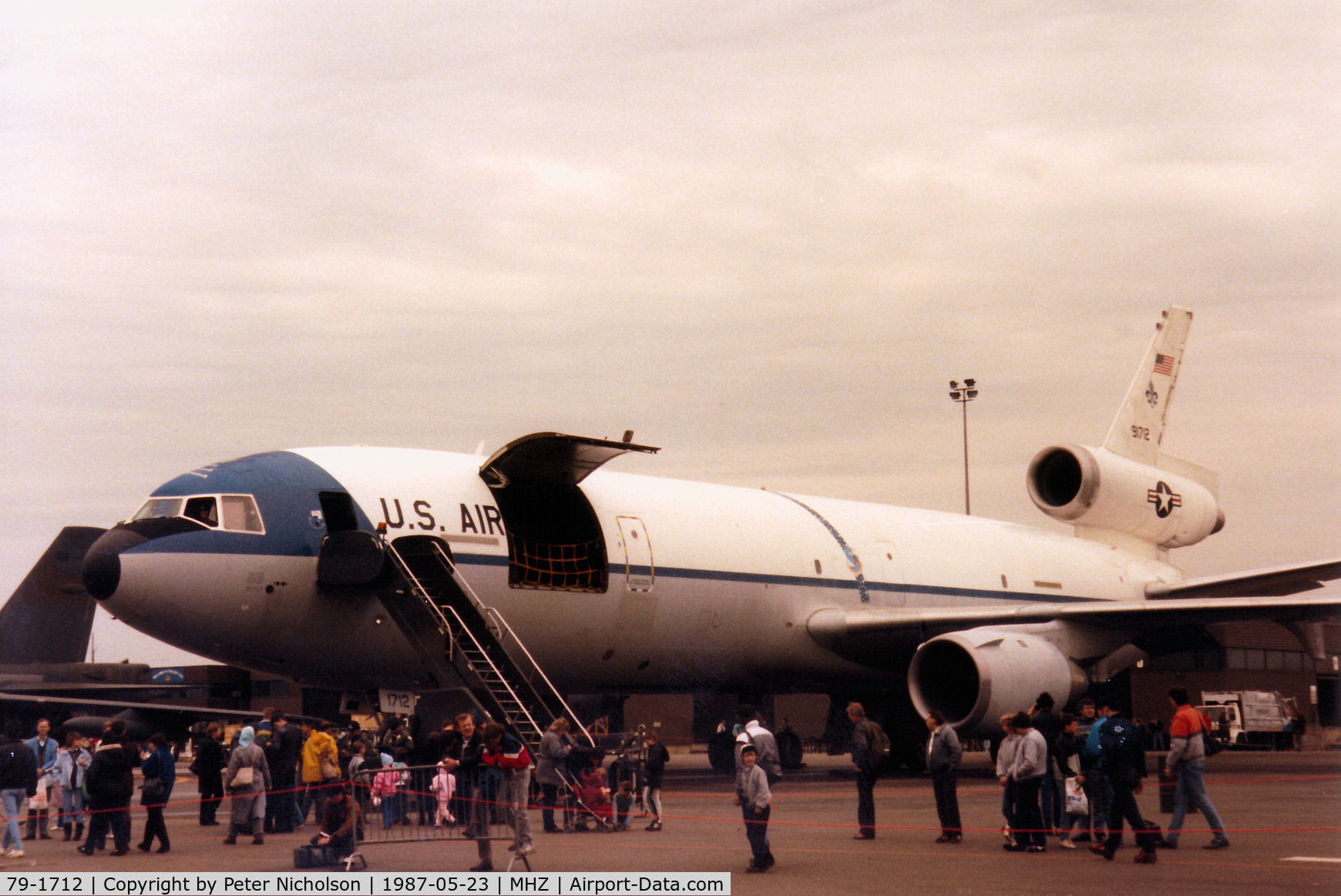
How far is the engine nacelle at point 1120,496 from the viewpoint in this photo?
27.6 meters

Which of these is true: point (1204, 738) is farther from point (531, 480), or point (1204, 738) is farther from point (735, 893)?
point (531, 480)

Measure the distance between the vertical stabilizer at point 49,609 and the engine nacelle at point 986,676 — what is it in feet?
67.2

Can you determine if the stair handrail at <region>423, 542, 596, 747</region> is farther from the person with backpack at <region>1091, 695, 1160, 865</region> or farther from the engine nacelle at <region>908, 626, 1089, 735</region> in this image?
the person with backpack at <region>1091, 695, 1160, 865</region>

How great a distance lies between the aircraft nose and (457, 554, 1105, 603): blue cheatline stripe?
3.82 m

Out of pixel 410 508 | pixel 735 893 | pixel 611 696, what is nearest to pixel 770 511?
pixel 611 696

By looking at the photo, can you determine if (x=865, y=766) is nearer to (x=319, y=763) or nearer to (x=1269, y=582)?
(x=319, y=763)

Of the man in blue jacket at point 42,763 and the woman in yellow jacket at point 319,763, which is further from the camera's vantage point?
the man in blue jacket at point 42,763

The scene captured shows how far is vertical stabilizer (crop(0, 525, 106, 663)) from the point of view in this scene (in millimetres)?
31328

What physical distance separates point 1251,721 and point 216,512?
3285 cm

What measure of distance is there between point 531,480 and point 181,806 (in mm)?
7635

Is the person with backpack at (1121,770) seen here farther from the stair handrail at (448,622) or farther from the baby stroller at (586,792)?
the stair handrail at (448,622)

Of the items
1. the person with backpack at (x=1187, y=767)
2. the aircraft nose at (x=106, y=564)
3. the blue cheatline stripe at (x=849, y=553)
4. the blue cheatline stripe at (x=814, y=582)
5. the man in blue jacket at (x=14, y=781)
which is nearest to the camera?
the person with backpack at (x=1187, y=767)

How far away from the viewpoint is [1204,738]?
12453 mm
